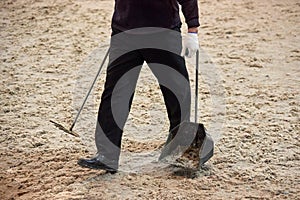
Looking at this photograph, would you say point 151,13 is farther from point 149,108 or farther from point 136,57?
point 149,108

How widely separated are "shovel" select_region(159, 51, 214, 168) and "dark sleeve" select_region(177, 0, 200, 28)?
9.7 inches

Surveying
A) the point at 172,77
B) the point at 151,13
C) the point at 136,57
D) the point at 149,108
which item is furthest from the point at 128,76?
the point at 149,108

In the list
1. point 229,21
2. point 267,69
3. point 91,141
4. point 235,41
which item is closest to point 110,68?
point 91,141

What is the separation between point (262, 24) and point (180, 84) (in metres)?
3.06

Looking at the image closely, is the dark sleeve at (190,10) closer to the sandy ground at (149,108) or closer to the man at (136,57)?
the man at (136,57)

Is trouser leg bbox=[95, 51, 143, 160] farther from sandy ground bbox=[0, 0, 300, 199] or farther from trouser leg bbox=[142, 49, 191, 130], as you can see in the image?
sandy ground bbox=[0, 0, 300, 199]

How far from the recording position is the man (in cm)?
311

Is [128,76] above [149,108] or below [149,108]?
above

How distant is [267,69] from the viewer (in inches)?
193

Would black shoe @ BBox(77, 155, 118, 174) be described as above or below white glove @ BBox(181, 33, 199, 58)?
below

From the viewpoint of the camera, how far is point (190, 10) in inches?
122

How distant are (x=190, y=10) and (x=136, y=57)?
41 cm

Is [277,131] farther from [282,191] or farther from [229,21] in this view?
[229,21]

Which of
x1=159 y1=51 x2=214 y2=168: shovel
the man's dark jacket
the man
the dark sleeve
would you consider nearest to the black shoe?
the man
